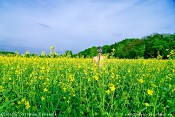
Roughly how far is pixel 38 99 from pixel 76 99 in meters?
0.63

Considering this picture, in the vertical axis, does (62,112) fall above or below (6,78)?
below

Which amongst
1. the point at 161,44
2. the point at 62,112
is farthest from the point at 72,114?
the point at 161,44

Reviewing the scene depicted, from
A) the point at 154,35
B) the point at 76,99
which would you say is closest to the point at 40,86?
the point at 76,99

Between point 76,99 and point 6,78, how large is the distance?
1504mm

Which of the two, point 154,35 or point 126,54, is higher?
point 154,35

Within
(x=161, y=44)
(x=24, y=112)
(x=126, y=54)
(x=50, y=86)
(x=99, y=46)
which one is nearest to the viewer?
(x=24, y=112)

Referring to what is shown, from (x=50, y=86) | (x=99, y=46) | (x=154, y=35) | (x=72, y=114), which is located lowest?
(x=72, y=114)

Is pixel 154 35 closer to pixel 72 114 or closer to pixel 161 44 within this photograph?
pixel 161 44

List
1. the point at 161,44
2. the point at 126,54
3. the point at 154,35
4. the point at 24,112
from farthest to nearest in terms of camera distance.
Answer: the point at 154,35 → the point at 126,54 → the point at 161,44 → the point at 24,112

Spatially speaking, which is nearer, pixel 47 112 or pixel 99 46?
pixel 47 112

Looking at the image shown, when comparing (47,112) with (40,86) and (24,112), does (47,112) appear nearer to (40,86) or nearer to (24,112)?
(24,112)

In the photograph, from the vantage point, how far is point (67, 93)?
13.4 ft

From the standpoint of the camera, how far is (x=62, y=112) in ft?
11.5

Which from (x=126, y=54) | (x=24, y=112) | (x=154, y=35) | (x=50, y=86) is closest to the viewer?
(x=24, y=112)
